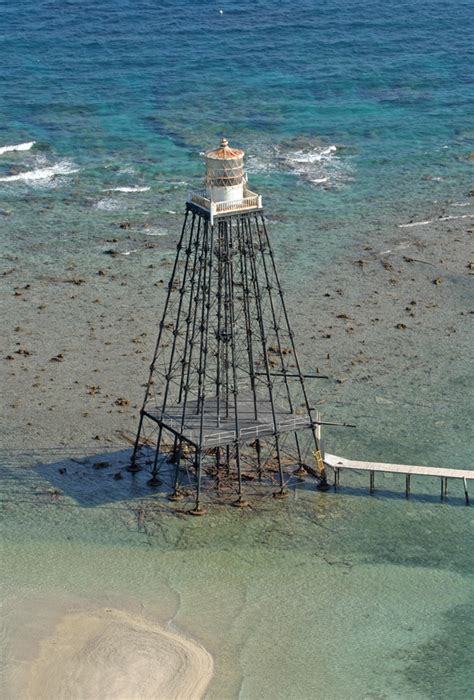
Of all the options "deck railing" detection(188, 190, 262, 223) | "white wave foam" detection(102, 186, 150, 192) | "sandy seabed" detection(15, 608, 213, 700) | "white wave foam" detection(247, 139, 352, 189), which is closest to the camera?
"sandy seabed" detection(15, 608, 213, 700)

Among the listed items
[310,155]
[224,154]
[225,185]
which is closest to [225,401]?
[225,185]

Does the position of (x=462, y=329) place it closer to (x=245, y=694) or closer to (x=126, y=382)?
(x=126, y=382)

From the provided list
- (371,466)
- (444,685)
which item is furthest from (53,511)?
(444,685)

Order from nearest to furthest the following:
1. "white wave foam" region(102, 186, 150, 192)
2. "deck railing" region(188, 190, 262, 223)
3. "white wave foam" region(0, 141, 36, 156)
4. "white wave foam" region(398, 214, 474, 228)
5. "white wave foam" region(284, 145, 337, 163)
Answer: "deck railing" region(188, 190, 262, 223), "white wave foam" region(398, 214, 474, 228), "white wave foam" region(102, 186, 150, 192), "white wave foam" region(284, 145, 337, 163), "white wave foam" region(0, 141, 36, 156)

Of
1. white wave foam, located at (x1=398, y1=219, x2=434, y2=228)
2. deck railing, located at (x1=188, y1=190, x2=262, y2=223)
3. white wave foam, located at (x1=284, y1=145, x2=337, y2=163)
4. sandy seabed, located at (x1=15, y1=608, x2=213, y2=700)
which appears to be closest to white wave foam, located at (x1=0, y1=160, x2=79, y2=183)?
white wave foam, located at (x1=284, y1=145, x2=337, y2=163)

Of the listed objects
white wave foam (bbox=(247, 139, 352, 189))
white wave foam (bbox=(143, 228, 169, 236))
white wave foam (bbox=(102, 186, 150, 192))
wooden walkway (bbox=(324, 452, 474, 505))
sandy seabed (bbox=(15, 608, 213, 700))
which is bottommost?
sandy seabed (bbox=(15, 608, 213, 700))

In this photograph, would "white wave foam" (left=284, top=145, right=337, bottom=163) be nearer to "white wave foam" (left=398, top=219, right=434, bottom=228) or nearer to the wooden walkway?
"white wave foam" (left=398, top=219, right=434, bottom=228)
